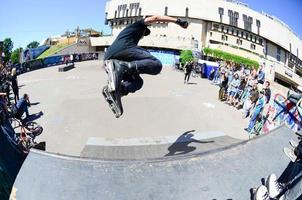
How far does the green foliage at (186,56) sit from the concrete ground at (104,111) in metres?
0.36

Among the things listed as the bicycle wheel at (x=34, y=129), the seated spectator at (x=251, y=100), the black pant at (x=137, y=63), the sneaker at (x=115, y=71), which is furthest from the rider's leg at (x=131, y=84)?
the bicycle wheel at (x=34, y=129)

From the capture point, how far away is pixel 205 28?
Answer: 503cm

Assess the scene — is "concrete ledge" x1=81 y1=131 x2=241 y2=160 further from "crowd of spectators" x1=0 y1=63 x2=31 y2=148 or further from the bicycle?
"crowd of spectators" x1=0 y1=63 x2=31 y2=148

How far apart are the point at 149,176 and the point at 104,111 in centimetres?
351

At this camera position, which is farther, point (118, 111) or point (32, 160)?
point (32, 160)

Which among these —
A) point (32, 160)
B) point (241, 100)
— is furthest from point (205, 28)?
point (32, 160)

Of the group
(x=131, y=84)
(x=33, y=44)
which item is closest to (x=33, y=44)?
(x=33, y=44)

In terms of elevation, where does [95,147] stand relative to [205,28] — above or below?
below

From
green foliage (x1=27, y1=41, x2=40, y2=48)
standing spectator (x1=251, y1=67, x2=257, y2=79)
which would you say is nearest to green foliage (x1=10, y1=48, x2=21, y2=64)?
green foliage (x1=27, y1=41, x2=40, y2=48)

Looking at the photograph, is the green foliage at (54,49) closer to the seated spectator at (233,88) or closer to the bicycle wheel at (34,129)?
the bicycle wheel at (34,129)

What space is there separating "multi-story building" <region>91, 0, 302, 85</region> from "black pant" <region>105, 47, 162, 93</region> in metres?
0.29

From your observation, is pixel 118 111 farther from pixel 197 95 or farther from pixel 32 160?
pixel 197 95

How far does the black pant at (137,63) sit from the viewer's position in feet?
9.36

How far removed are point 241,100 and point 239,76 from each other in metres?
0.58
